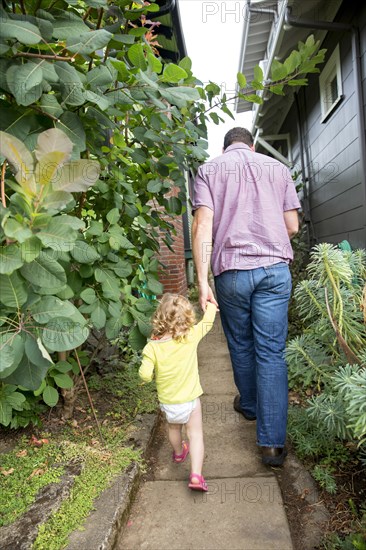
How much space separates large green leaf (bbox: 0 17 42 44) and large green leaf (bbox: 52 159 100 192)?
15.3 inches

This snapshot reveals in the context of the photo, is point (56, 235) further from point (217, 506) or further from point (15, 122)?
point (217, 506)

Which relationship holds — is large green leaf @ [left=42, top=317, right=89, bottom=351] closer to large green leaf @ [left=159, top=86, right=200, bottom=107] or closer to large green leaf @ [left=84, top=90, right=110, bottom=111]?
large green leaf @ [left=84, top=90, right=110, bottom=111]

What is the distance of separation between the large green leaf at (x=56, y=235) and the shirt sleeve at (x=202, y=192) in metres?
1.38

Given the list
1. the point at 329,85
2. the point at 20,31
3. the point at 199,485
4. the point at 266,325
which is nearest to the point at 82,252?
the point at 20,31

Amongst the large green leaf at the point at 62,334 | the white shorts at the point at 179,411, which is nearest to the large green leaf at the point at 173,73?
the large green leaf at the point at 62,334

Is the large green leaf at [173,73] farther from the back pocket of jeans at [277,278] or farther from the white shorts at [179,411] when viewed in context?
the white shorts at [179,411]

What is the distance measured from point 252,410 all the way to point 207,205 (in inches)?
53.8

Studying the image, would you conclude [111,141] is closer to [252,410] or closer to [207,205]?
[207,205]

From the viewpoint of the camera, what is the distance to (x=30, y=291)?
1.06m

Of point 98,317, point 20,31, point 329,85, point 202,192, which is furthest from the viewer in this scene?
point 329,85

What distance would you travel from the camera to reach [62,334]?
3.22ft

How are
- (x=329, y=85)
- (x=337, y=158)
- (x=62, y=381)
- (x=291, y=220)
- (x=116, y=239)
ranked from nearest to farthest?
(x=116, y=239)
(x=62, y=381)
(x=291, y=220)
(x=337, y=158)
(x=329, y=85)

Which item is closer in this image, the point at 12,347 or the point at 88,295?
the point at 12,347

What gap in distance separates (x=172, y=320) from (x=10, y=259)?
48.3 inches
